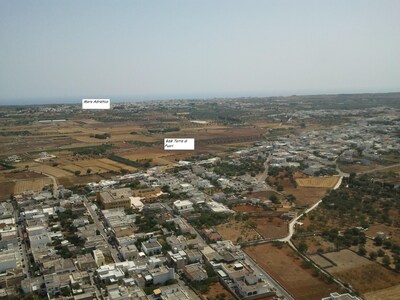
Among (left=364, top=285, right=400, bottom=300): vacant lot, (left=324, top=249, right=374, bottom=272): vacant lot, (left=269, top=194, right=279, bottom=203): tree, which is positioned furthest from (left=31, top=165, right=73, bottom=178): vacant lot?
(left=364, top=285, right=400, bottom=300): vacant lot

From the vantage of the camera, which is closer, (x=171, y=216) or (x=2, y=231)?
(x=2, y=231)

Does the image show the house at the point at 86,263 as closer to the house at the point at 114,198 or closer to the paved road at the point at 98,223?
the paved road at the point at 98,223

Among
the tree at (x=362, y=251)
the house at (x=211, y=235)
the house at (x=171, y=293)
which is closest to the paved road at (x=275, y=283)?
the house at (x=211, y=235)

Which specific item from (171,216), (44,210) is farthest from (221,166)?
(44,210)

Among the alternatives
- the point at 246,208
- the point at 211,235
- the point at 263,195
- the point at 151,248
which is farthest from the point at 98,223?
the point at 263,195

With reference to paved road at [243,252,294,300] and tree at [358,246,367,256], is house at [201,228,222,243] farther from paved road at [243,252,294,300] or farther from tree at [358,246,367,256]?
tree at [358,246,367,256]

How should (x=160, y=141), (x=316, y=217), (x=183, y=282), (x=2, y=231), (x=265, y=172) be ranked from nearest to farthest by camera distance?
(x=183, y=282), (x=2, y=231), (x=316, y=217), (x=265, y=172), (x=160, y=141)

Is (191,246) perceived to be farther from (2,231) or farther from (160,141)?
(160,141)
